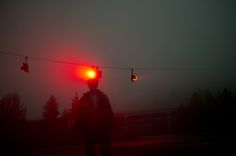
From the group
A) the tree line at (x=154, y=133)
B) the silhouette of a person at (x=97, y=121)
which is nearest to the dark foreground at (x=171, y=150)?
the silhouette of a person at (x=97, y=121)

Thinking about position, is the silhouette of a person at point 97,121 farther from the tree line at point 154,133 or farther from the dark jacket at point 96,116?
the tree line at point 154,133

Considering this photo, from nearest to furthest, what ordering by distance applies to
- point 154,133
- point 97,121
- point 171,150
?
1. point 97,121
2. point 171,150
3. point 154,133

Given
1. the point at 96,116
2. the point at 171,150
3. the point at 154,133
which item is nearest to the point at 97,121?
the point at 96,116

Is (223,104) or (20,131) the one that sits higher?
(223,104)

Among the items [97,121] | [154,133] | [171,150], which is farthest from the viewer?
[154,133]

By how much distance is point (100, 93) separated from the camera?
16.9ft

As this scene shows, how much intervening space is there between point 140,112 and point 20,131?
3196 cm

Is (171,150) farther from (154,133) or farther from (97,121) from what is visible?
(154,133)

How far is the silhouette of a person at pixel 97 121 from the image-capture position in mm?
4965

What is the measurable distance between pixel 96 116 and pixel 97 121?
92mm

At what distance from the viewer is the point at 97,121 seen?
495 centimetres

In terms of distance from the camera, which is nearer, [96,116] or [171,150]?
[96,116]

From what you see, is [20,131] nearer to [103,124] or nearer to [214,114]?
[214,114]

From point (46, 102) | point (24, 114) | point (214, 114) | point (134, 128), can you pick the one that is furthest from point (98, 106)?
point (46, 102)
